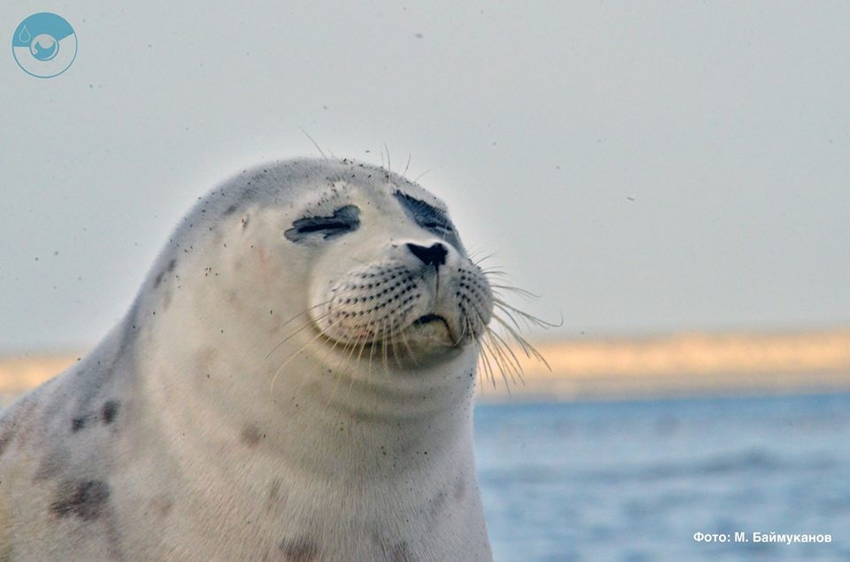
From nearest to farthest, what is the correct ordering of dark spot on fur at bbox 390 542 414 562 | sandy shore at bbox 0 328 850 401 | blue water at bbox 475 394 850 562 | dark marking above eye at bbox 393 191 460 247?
dark spot on fur at bbox 390 542 414 562, dark marking above eye at bbox 393 191 460 247, blue water at bbox 475 394 850 562, sandy shore at bbox 0 328 850 401

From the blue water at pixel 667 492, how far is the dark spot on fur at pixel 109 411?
6357 mm

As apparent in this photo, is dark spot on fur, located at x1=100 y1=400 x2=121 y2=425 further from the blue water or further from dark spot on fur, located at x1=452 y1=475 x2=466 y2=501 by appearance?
the blue water

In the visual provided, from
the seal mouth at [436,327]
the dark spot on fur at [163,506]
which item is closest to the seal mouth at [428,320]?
the seal mouth at [436,327]

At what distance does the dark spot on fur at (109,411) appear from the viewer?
4.67m

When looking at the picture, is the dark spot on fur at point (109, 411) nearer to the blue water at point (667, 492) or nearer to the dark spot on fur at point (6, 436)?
the dark spot on fur at point (6, 436)

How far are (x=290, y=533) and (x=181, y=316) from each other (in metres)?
0.77

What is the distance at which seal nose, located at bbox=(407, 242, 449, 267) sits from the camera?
14.6ft

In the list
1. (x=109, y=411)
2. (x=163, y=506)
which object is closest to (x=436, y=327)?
(x=163, y=506)

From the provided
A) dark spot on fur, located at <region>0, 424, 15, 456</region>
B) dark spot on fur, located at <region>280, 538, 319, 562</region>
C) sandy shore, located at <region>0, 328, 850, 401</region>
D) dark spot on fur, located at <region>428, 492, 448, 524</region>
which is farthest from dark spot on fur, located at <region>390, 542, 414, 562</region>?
sandy shore, located at <region>0, 328, 850, 401</region>

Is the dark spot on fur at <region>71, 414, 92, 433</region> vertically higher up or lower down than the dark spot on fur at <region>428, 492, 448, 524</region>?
higher up

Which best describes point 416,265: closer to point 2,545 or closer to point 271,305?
point 271,305

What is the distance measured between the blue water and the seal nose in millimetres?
6535

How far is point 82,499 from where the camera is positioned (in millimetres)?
4551

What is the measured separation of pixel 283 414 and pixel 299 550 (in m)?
0.40
